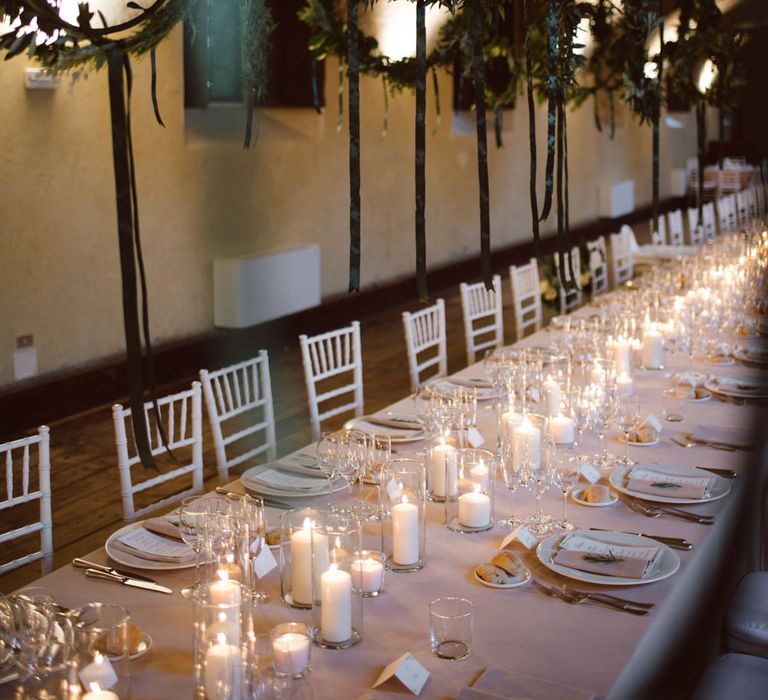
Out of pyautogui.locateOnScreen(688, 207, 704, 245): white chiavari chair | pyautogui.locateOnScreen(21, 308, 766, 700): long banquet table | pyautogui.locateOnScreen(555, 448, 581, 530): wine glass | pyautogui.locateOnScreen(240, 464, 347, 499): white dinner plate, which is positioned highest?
pyautogui.locateOnScreen(688, 207, 704, 245): white chiavari chair

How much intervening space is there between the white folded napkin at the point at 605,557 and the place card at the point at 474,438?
32.9 inches

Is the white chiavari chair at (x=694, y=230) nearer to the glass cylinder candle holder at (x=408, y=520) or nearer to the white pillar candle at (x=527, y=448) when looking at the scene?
the white pillar candle at (x=527, y=448)

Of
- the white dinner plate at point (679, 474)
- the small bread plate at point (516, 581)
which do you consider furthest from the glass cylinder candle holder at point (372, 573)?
the white dinner plate at point (679, 474)

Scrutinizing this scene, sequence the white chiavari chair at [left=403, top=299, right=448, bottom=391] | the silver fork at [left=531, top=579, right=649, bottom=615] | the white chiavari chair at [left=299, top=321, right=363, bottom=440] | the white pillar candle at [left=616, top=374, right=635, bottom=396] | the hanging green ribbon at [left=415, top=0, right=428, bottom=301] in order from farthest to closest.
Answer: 1. the white chiavari chair at [left=403, top=299, right=448, bottom=391]
2. the white chiavari chair at [left=299, top=321, right=363, bottom=440]
3. the white pillar candle at [left=616, top=374, right=635, bottom=396]
4. the silver fork at [left=531, top=579, right=649, bottom=615]
5. the hanging green ribbon at [left=415, top=0, right=428, bottom=301]

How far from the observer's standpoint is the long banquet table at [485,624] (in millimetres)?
1841

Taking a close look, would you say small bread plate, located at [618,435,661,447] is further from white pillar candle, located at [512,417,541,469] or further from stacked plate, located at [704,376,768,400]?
white pillar candle, located at [512,417,541,469]

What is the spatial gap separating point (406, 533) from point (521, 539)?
283 millimetres

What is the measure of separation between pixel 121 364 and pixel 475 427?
149 inches

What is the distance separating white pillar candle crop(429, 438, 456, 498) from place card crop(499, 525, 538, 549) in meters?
0.31

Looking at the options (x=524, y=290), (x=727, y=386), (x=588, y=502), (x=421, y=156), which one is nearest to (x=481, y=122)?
(x=421, y=156)

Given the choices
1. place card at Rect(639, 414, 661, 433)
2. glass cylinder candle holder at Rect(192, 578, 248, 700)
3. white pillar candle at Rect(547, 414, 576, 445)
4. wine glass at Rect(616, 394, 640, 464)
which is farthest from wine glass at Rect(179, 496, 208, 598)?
place card at Rect(639, 414, 661, 433)

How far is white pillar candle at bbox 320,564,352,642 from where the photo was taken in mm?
1962

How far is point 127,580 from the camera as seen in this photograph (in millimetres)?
2277

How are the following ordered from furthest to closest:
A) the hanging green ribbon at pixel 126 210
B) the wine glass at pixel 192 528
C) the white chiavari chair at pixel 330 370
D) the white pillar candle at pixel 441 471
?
the white chiavari chair at pixel 330 370
the white pillar candle at pixel 441 471
the wine glass at pixel 192 528
the hanging green ribbon at pixel 126 210
